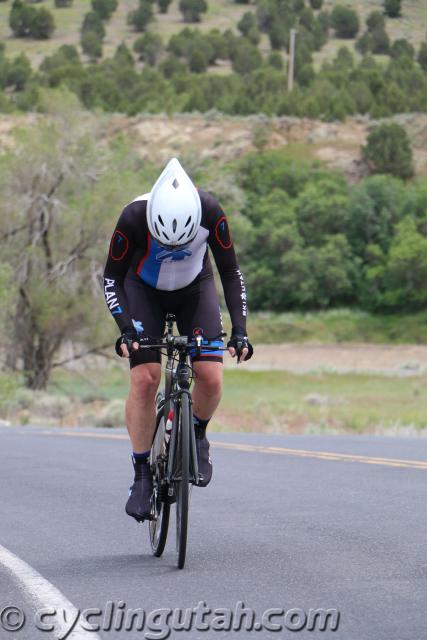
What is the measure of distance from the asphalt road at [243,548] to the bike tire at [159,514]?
9cm

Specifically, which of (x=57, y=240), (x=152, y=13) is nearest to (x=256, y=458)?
(x=57, y=240)

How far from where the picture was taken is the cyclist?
7.75 metres

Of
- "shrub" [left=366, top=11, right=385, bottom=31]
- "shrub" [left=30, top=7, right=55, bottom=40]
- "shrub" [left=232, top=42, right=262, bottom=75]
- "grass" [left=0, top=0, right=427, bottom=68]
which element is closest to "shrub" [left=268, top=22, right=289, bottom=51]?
"grass" [left=0, top=0, right=427, bottom=68]

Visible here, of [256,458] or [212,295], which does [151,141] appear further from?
[212,295]

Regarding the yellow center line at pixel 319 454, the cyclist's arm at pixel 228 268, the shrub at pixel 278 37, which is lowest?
the shrub at pixel 278 37

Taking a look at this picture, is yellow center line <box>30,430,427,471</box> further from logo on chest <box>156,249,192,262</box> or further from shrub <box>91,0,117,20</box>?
shrub <box>91,0,117,20</box>

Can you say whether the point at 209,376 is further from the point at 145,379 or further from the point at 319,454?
the point at 319,454

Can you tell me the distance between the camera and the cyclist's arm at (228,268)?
25.6ft

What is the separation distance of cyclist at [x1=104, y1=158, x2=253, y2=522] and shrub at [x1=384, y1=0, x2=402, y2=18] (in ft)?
588

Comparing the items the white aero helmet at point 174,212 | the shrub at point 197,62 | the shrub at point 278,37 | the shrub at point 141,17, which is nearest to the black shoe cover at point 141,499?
the white aero helmet at point 174,212

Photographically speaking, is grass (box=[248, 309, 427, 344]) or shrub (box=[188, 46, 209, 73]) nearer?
grass (box=[248, 309, 427, 344])

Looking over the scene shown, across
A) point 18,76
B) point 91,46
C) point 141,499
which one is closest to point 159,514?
point 141,499

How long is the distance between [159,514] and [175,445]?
19.6 inches

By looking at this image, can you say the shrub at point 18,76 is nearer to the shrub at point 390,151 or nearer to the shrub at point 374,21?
the shrub at point 390,151
